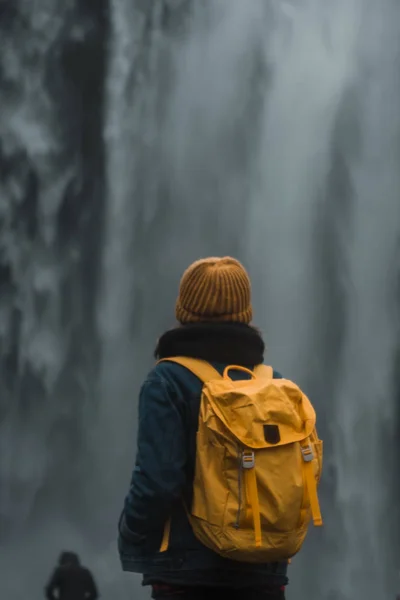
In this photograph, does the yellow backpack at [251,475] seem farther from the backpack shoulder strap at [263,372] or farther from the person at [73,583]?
the person at [73,583]

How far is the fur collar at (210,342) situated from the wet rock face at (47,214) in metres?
6.16

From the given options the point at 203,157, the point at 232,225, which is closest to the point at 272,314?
the point at 232,225

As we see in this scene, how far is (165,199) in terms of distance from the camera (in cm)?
899

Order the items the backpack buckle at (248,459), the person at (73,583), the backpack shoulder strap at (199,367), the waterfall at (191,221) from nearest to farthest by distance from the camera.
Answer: the backpack buckle at (248,459) < the backpack shoulder strap at (199,367) < the person at (73,583) < the waterfall at (191,221)

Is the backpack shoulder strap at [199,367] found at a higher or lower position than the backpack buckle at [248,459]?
higher

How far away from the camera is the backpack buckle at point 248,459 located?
1.89 metres

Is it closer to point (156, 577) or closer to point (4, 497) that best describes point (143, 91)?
point (4, 497)

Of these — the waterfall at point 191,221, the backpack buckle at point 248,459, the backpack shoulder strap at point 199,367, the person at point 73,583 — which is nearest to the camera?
the backpack buckle at point 248,459

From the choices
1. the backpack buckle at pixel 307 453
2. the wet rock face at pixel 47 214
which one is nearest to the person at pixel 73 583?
the wet rock face at pixel 47 214

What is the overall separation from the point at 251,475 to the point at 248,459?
3 cm

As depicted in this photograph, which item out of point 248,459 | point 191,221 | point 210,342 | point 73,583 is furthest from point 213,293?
point 191,221

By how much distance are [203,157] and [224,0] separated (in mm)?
1540

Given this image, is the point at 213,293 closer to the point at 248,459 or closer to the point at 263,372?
the point at 263,372

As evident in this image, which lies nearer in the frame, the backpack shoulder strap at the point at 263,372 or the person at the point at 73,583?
the backpack shoulder strap at the point at 263,372
